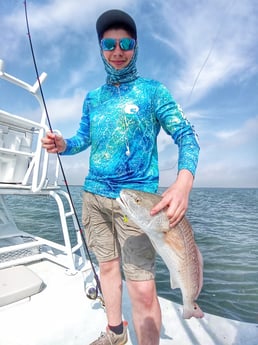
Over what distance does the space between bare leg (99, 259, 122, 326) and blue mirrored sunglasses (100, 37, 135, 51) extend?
5.31 feet

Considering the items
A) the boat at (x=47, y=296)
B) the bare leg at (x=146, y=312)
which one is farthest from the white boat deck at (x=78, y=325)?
the bare leg at (x=146, y=312)

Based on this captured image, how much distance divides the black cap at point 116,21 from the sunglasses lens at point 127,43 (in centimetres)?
7

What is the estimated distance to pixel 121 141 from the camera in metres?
1.91

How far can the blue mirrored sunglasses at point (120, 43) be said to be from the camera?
74.2 inches

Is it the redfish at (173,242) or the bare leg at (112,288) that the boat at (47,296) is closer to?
the bare leg at (112,288)

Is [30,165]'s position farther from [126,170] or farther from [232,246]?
[232,246]

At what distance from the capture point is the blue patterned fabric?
186 centimetres

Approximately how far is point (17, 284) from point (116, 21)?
2.83 m

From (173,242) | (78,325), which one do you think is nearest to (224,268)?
(78,325)

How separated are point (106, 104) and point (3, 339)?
2.19m

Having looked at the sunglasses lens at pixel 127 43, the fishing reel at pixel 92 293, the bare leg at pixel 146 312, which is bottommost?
the fishing reel at pixel 92 293

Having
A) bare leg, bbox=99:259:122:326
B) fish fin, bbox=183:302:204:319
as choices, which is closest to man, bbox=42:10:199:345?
bare leg, bbox=99:259:122:326

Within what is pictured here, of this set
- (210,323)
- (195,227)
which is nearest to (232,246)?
(195,227)

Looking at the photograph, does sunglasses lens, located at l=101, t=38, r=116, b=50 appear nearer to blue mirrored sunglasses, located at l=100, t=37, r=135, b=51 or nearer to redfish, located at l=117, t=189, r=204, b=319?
blue mirrored sunglasses, located at l=100, t=37, r=135, b=51
